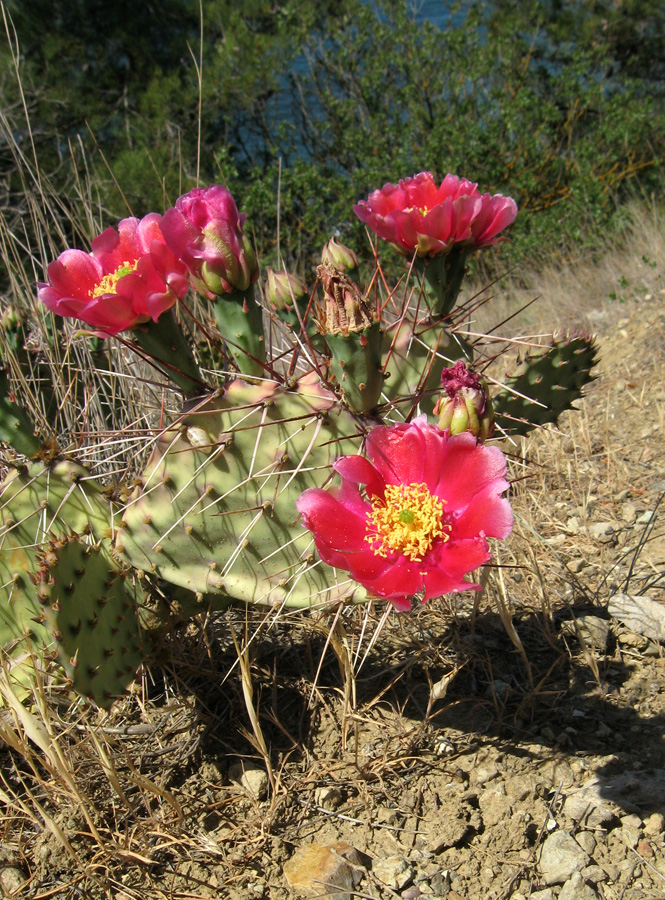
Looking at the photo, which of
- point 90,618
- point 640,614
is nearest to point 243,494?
point 90,618

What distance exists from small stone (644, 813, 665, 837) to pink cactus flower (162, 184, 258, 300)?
1.11m

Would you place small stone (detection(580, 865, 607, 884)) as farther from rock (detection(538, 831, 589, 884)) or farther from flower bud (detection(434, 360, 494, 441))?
flower bud (detection(434, 360, 494, 441))

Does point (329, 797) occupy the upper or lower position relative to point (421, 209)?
lower

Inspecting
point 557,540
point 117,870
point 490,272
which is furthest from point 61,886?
point 490,272

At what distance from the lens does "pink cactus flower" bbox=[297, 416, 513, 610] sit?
0.98 m

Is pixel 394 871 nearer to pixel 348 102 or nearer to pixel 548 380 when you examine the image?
pixel 548 380

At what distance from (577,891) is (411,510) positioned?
0.63m

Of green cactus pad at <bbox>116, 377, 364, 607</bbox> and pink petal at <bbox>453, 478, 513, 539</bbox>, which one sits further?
green cactus pad at <bbox>116, 377, 364, 607</bbox>

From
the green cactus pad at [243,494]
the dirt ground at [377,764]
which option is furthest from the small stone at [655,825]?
the green cactus pad at [243,494]

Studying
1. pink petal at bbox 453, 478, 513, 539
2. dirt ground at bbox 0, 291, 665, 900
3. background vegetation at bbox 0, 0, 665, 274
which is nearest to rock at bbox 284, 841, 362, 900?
dirt ground at bbox 0, 291, 665, 900

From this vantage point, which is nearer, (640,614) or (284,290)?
(284,290)

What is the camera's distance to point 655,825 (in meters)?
1.20

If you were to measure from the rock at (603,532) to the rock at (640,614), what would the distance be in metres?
0.37

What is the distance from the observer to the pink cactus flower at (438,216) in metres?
1.35
